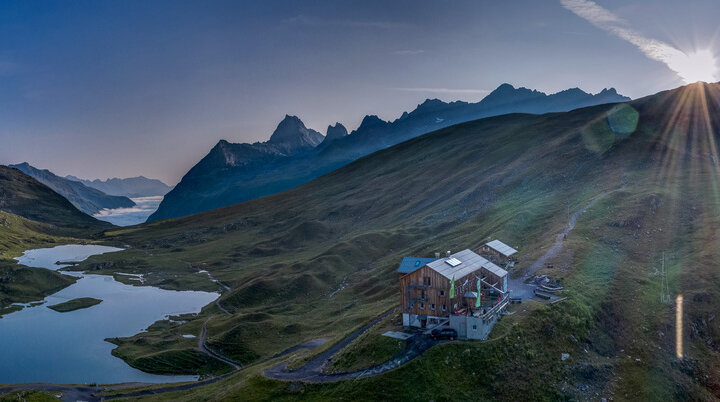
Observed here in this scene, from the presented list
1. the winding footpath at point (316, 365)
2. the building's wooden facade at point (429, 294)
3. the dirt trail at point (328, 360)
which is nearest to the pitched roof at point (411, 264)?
the building's wooden facade at point (429, 294)

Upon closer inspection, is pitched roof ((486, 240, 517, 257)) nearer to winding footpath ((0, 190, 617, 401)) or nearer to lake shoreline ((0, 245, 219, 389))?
winding footpath ((0, 190, 617, 401))

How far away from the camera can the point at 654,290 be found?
84375 mm

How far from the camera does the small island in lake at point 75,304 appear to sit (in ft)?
595

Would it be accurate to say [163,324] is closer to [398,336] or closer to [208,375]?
[208,375]

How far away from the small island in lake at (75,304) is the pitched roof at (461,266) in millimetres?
173089

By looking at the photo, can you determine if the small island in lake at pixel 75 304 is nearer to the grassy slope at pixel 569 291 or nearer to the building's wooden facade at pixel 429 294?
the grassy slope at pixel 569 291

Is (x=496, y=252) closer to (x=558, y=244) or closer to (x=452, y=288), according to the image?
(x=558, y=244)

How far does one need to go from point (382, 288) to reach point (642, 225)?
7182 cm

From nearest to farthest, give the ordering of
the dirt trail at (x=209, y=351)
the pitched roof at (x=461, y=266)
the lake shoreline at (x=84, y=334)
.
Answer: the pitched roof at (x=461, y=266) < the dirt trail at (x=209, y=351) < the lake shoreline at (x=84, y=334)

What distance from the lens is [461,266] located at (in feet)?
246

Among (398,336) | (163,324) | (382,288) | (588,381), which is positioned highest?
(398,336)

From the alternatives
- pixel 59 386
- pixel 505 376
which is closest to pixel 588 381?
pixel 505 376

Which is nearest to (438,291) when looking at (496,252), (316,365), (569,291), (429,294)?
(429,294)

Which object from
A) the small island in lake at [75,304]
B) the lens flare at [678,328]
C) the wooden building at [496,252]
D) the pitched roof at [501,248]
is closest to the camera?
the lens flare at [678,328]
